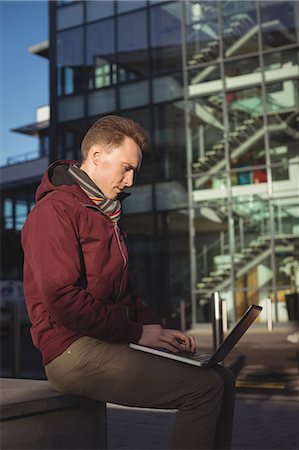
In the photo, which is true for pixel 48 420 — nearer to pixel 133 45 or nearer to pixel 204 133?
pixel 204 133

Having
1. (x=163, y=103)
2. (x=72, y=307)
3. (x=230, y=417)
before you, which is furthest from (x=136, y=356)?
(x=163, y=103)

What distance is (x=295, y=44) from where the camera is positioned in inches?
739

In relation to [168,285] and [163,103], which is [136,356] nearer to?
[168,285]

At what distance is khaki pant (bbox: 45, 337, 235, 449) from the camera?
7.64ft

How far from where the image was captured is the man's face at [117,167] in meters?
2.69

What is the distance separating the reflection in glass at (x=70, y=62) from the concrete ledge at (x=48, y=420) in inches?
784

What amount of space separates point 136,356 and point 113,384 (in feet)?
0.48

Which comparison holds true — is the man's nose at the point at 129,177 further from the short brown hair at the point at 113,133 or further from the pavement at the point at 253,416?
the pavement at the point at 253,416

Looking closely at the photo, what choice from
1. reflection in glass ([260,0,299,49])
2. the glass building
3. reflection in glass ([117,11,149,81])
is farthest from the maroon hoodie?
reflection in glass ([117,11,149,81])

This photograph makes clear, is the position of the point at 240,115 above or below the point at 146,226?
Answer: above

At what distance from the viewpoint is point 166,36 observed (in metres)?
20.8

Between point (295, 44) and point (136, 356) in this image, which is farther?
point (295, 44)

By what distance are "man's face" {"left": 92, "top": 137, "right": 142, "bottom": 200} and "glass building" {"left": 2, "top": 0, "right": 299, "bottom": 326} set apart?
15.8 meters

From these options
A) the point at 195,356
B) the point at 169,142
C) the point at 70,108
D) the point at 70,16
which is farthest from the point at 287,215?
the point at 195,356
